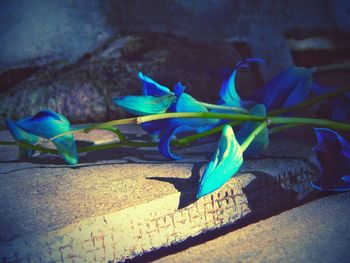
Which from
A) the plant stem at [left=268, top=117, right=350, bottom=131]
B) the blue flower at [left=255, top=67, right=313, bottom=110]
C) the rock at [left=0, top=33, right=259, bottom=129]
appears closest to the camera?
the plant stem at [left=268, top=117, right=350, bottom=131]

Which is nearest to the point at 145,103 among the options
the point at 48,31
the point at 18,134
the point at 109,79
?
the point at 18,134

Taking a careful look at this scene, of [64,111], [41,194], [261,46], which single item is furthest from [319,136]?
[261,46]

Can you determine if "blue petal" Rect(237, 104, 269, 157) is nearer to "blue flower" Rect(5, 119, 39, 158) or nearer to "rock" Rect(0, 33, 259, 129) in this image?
"blue flower" Rect(5, 119, 39, 158)

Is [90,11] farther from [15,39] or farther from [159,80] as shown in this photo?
[159,80]

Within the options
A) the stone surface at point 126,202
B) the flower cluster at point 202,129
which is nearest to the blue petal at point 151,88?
the flower cluster at point 202,129

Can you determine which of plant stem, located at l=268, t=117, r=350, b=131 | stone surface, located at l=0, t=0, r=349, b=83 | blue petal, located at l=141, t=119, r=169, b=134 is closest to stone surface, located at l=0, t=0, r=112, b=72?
stone surface, located at l=0, t=0, r=349, b=83

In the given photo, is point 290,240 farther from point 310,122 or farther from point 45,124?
point 45,124
